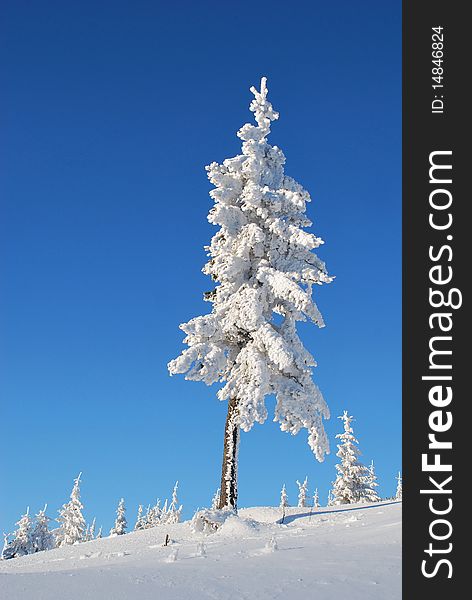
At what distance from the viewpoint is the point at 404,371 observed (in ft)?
22.2

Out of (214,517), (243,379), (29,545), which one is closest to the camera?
Result: (214,517)

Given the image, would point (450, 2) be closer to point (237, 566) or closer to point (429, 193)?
point (429, 193)

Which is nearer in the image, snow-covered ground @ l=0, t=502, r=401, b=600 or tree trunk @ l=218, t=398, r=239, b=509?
snow-covered ground @ l=0, t=502, r=401, b=600

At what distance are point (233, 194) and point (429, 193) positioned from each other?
47.0 ft

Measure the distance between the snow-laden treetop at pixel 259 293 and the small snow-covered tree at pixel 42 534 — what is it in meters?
43.0

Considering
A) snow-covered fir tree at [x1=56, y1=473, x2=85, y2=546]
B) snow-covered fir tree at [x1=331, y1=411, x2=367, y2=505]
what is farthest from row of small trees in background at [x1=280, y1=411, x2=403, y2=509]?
snow-covered fir tree at [x1=56, y1=473, x2=85, y2=546]

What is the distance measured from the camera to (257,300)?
18.9 metres

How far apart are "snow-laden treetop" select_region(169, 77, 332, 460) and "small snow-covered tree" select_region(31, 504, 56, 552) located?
4296cm

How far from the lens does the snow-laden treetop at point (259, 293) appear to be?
18.5 m

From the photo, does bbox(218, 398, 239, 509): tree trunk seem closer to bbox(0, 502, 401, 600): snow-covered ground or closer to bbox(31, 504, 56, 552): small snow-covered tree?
bbox(0, 502, 401, 600): snow-covered ground

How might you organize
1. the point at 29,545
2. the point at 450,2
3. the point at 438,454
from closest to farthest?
the point at 438,454
the point at 450,2
the point at 29,545

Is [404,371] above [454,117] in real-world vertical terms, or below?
below

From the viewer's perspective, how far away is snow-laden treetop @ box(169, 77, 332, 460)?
18.5 metres

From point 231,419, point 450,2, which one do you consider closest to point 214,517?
point 231,419
